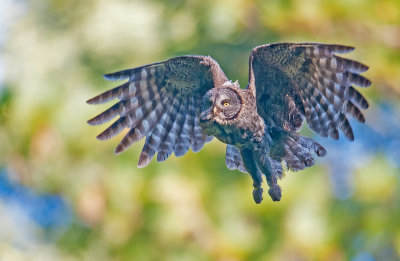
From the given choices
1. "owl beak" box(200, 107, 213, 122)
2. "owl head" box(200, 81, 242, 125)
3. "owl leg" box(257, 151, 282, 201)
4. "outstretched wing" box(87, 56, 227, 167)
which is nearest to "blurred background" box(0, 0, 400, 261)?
"outstretched wing" box(87, 56, 227, 167)

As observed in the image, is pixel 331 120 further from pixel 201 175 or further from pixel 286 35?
pixel 286 35

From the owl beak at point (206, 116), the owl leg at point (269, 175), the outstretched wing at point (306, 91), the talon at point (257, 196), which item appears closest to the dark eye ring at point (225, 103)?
the owl beak at point (206, 116)

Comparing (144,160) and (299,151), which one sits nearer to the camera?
(299,151)

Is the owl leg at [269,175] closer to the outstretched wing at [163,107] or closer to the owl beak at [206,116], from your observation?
the owl beak at [206,116]

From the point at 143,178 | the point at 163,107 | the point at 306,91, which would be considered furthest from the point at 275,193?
the point at 143,178

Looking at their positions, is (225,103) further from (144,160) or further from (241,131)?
(144,160)

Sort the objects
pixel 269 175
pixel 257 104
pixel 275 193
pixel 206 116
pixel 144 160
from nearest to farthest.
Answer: pixel 206 116 < pixel 275 193 < pixel 269 175 < pixel 257 104 < pixel 144 160

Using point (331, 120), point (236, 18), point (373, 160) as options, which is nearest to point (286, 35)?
point (236, 18)
